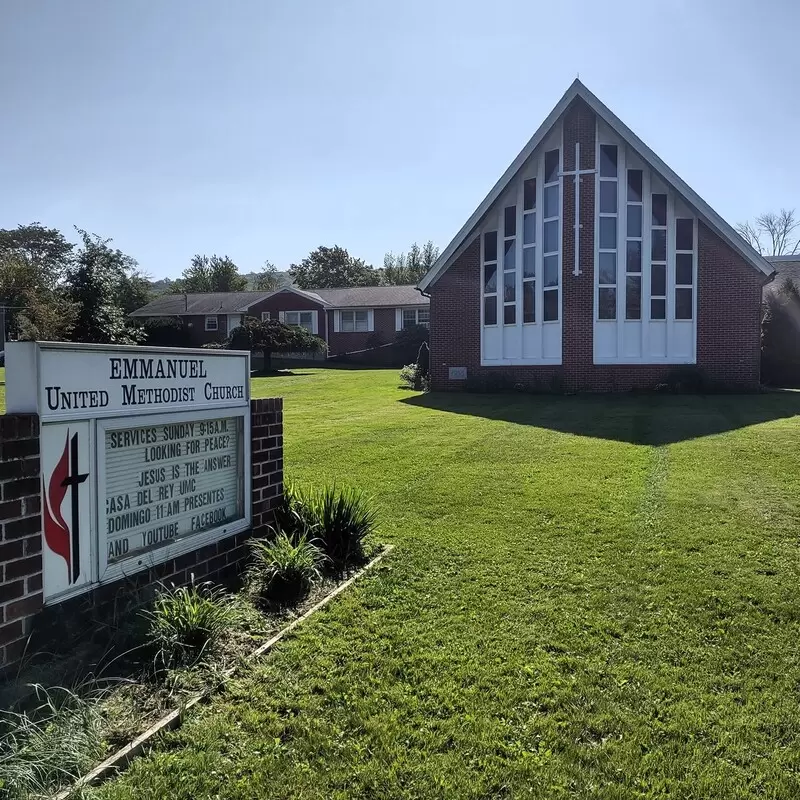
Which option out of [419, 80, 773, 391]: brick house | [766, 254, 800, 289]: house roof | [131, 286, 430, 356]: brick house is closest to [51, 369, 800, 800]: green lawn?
[419, 80, 773, 391]: brick house

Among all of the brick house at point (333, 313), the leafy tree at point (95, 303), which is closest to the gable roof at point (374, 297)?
the brick house at point (333, 313)

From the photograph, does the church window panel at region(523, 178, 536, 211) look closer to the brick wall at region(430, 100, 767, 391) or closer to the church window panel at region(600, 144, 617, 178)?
the brick wall at region(430, 100, 767, 391)

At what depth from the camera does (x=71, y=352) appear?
3717 millimetres

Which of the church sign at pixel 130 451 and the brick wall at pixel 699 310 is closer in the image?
the church sign at pixel 130 451

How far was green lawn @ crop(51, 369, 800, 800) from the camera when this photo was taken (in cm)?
293

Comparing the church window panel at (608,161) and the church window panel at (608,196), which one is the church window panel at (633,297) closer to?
the church window panel at (608,196)

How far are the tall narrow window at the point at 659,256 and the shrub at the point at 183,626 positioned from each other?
17541 millimetres

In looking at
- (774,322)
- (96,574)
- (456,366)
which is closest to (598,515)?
(96,574)

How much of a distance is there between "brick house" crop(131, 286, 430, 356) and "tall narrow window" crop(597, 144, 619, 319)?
2163cm

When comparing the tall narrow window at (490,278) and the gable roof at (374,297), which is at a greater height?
the gable roof at (374,297)

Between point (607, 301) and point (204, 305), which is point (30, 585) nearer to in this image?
point (607, 301)

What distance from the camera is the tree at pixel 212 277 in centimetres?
7500

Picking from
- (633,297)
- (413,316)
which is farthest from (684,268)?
(413,316)

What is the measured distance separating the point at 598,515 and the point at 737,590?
198 cm
